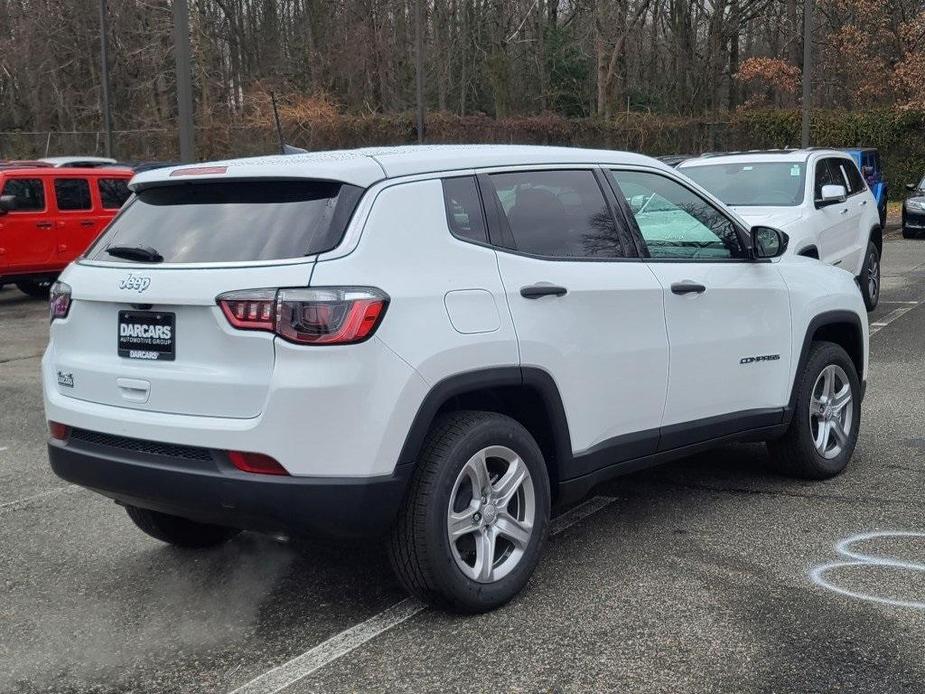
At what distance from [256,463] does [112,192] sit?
14.1 m

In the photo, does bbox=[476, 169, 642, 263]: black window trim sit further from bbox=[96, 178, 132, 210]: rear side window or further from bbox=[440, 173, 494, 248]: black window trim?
bbox=[96, 178, 132, 210]: rear side window

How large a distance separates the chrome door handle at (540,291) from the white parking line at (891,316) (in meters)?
7.81

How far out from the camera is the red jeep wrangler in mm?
15398

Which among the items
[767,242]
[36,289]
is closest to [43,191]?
[36,289]

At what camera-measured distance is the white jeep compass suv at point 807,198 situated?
411 inches

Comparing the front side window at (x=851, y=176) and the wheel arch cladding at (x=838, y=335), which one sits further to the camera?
the front side window at (x=851, y=176)

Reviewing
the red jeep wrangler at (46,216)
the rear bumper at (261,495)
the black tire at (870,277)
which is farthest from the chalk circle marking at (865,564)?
the red jeep wrangler at (46,216)

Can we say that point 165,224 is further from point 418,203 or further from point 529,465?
point 529,465

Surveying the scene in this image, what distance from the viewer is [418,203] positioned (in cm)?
402

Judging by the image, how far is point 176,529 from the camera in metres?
4.90

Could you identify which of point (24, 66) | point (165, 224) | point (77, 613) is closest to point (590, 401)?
point (165, 224)

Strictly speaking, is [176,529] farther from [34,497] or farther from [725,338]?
[725,338]

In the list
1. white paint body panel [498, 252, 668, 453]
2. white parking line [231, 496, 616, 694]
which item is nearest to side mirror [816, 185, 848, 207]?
white paint body panel [498, 252, 668, 453]

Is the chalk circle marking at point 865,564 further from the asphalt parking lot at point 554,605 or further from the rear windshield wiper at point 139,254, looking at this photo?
the rear windshield wiper at point 139,254
